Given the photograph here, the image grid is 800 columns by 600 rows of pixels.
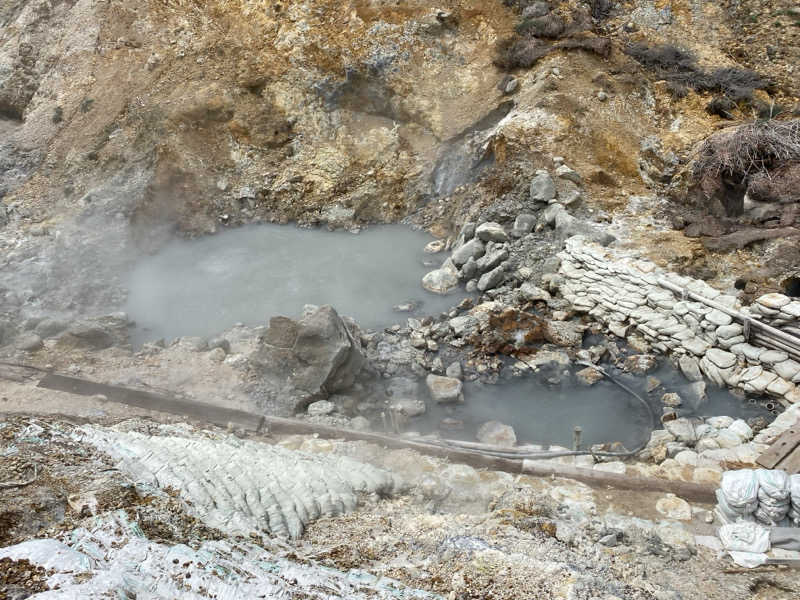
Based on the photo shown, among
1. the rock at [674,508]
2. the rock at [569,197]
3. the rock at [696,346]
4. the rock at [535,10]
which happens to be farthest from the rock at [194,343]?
the rock at [535,10]

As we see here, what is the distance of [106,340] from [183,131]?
7.33 meters

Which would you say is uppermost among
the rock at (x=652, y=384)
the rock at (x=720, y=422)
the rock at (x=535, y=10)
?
the rock at (x=535, y=10)

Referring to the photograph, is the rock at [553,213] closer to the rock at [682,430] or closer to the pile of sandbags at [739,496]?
the rock at [682,430]

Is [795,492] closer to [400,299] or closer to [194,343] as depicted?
[400,299]

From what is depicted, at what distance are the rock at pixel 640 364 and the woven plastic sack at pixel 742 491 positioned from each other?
363cm

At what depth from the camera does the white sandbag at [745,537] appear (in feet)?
15.7

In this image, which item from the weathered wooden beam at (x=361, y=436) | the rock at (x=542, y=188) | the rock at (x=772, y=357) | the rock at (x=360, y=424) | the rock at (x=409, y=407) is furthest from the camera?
the rock at (x=542, y=188)

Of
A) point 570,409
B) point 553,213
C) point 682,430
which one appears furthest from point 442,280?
point 682,430

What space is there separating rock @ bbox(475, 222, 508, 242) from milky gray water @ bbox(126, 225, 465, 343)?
137 cm

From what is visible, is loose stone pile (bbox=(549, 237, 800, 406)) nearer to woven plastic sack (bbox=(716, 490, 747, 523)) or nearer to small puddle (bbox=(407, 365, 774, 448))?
small puddle (bbox=(407, 365, 774, 448))

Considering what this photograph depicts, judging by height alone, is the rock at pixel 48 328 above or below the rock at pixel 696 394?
above

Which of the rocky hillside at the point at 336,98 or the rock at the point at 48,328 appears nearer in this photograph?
the rock at the point at 48,328

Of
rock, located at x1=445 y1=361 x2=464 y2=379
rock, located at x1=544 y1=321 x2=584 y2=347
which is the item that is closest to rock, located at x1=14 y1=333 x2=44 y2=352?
rock, located at x1=445 y1=361 x2=464 y2=379

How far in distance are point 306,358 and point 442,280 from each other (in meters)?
4.25
